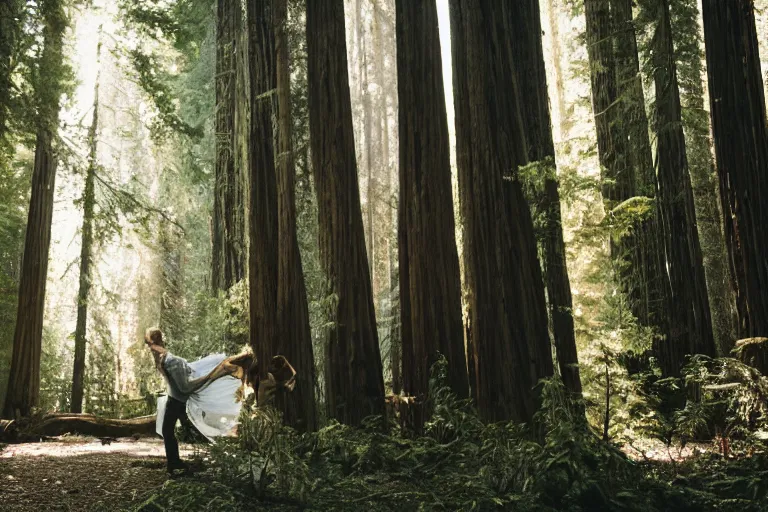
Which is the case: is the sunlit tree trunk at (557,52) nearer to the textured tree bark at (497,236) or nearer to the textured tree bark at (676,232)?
the textured tree bark at (676,232)

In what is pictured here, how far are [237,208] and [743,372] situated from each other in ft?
26.5

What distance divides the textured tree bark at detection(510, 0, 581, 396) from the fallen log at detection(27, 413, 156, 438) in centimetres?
790

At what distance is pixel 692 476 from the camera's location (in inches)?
236

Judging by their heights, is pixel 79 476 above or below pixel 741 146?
below

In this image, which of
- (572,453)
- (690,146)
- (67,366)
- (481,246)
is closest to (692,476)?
(572,453)

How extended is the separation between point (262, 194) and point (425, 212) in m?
1.97

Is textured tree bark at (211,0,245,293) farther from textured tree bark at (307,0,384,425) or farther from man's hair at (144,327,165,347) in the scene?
man's hair at (144,327,165,347)

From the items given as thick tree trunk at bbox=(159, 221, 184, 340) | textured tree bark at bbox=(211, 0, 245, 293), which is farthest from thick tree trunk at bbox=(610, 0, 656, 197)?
thick tree trunk at bbox=(159, 221, 184, 340)

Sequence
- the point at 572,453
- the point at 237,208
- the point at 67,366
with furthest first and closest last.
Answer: the point at 67,366 → the point at 237,208 → the point at 572,453

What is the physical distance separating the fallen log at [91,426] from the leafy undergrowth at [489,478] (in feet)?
20.8

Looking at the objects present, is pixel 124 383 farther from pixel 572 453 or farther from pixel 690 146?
pixel 572 453

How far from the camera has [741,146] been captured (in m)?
7.39

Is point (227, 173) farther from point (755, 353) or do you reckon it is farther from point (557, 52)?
point (557, 52)

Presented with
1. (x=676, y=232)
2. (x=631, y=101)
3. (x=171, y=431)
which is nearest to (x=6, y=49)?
(x=171, y=431)
